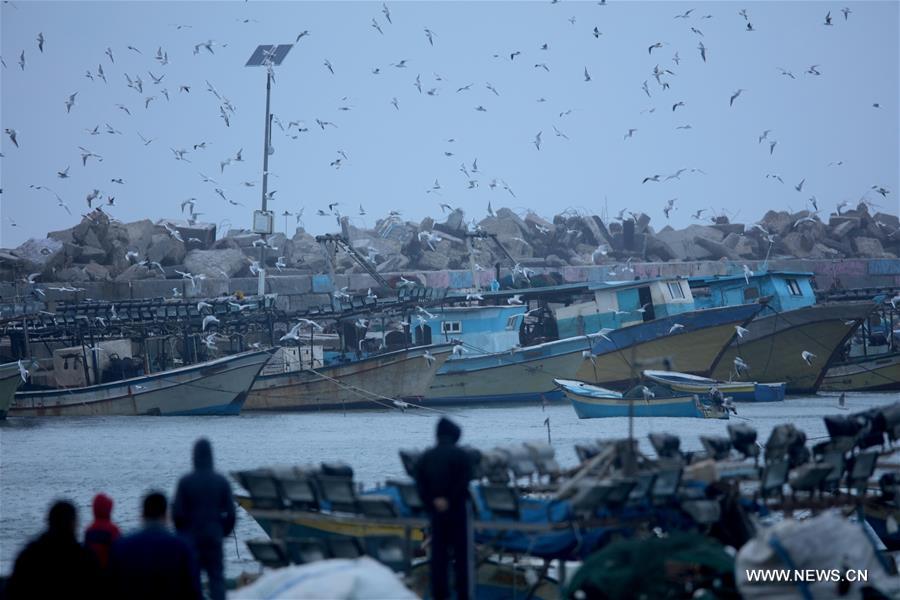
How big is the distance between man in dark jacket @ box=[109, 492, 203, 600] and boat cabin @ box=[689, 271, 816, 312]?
120 ft

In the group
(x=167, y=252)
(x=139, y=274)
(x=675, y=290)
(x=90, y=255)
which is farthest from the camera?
(x=90, y=255)

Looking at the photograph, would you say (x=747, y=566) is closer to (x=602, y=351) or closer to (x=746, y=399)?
(x=746, y=399)

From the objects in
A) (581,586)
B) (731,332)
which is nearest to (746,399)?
(731,332)

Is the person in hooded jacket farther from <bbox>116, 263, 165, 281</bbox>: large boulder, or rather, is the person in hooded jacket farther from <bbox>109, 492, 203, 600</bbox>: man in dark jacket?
<bbox>116, 263, 165, 281</bbox>: large boulder

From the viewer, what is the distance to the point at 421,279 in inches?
2491

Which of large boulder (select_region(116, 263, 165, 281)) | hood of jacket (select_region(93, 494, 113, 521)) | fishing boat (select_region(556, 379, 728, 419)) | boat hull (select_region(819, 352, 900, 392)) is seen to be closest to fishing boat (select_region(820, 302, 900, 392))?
boat hull (select_region(819, 352, 900, 392))

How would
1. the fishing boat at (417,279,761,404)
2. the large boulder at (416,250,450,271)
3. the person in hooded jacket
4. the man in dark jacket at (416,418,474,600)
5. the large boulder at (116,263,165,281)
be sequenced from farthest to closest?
the large boulder at (416,250,450,271), the large boulder at (116,263,165,281), the fishing boat at (417,279,761,404), the man in dark jacket at (416,418,474,600), the person in hooded jacket

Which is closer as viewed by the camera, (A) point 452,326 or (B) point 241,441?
(B) point 241,441

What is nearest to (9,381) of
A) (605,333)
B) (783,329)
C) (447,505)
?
(605,333)

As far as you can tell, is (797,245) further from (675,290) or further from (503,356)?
(503,356)

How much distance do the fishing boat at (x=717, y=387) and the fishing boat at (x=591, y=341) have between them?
3.02m

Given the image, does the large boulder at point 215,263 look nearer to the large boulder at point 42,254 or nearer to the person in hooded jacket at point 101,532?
the large boulder at point 42,254

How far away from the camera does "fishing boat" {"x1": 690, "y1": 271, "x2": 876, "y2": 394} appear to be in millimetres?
41719

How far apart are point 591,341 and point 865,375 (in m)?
11.3
